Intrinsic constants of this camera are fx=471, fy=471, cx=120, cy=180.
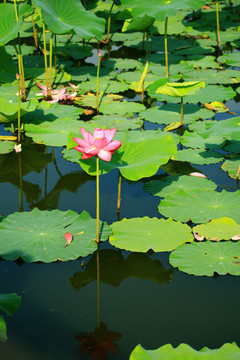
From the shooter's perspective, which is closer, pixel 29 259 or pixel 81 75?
pixel 29 259

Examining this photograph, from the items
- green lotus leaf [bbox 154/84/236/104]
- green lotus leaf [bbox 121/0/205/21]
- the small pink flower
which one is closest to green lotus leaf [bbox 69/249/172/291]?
the small pink flower

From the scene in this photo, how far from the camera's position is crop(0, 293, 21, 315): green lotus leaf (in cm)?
161

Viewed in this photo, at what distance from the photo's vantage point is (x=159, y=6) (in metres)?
4.22

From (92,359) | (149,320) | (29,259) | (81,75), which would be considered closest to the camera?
(92,359)

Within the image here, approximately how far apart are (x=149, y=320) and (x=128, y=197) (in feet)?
3.13

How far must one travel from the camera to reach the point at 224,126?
2652 mm

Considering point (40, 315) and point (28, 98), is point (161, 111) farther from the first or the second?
point (40, 315)

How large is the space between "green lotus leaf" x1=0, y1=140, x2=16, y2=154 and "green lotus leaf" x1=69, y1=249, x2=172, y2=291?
134 centimetres

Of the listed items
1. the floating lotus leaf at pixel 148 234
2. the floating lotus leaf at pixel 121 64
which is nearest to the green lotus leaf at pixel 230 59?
the floating lotus leaf at pixel 121 64

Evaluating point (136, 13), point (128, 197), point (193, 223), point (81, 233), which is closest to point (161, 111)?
point (136, 13)

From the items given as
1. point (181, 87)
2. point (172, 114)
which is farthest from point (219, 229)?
point (172, 114)

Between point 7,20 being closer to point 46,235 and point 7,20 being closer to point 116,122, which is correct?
point 116,122

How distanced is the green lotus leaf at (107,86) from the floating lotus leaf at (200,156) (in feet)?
4.51

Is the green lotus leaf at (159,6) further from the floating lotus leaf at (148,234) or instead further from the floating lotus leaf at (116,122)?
the floating lotus leaf at (148,234)
